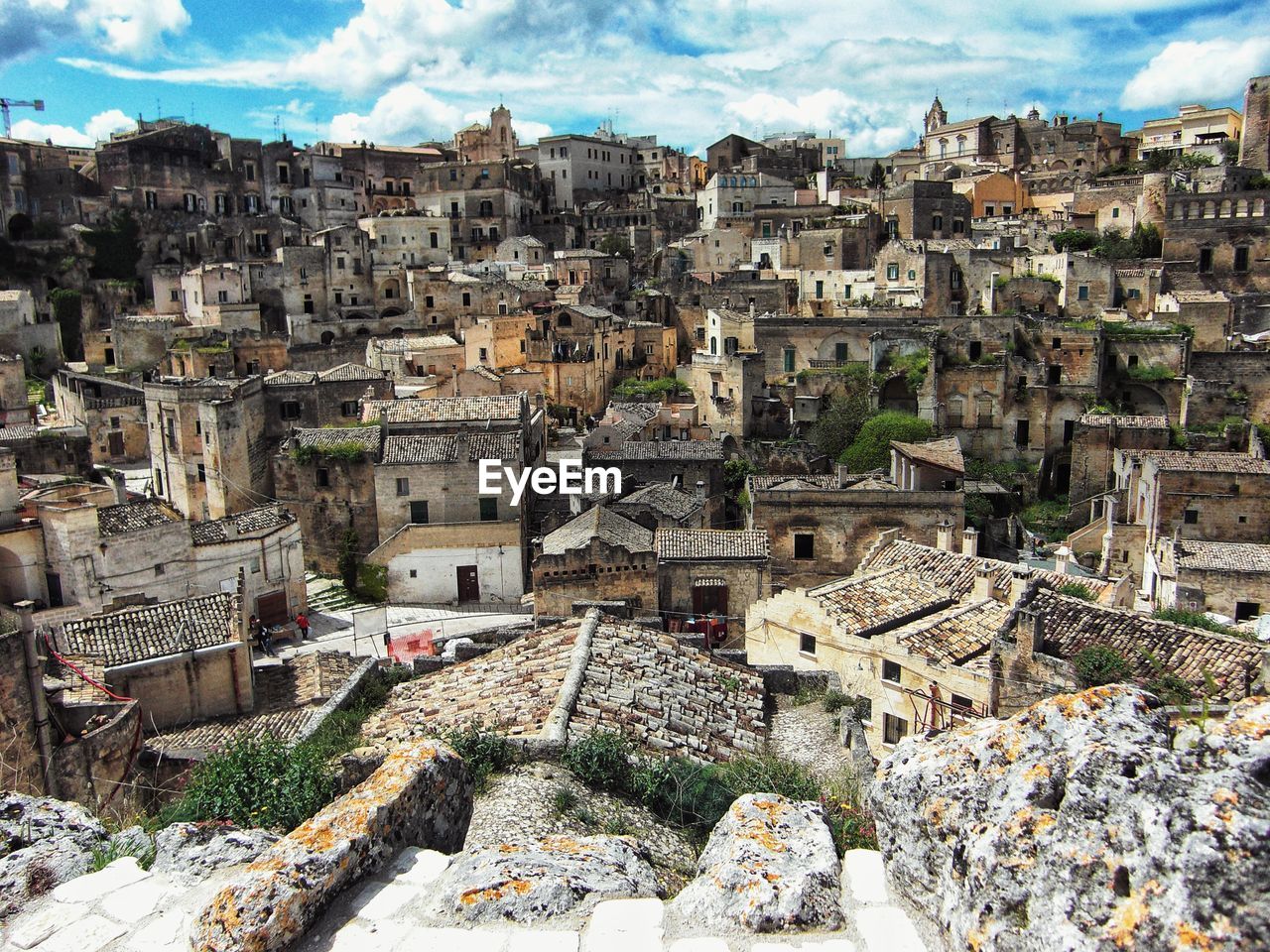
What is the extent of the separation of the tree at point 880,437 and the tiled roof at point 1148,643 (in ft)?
72.8

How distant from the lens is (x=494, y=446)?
2880cm

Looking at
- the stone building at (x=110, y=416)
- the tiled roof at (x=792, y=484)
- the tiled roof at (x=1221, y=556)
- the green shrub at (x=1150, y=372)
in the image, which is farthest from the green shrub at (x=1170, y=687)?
the stone building at (x=110, y=416)

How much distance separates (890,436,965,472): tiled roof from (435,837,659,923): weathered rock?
26.6 m

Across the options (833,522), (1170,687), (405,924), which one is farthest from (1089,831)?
(833,522)

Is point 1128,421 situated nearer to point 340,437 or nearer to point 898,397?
point 898,397

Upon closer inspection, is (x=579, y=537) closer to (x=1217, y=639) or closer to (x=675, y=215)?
(x=1217, y=639)

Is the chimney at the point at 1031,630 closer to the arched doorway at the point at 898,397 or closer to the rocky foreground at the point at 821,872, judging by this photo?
the rocky foreground at the point at 821,872

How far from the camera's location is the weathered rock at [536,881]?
14.9 ft

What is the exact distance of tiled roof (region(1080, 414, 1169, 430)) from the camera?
36594 mm

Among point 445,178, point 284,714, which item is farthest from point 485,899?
point 445,178

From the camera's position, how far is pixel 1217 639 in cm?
1444

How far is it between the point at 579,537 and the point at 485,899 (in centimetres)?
2035

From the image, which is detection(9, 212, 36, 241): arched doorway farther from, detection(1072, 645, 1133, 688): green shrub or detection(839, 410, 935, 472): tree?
detection(1072, 645, 1133, 688): green shrub

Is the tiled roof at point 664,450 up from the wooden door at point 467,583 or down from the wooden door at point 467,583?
up
